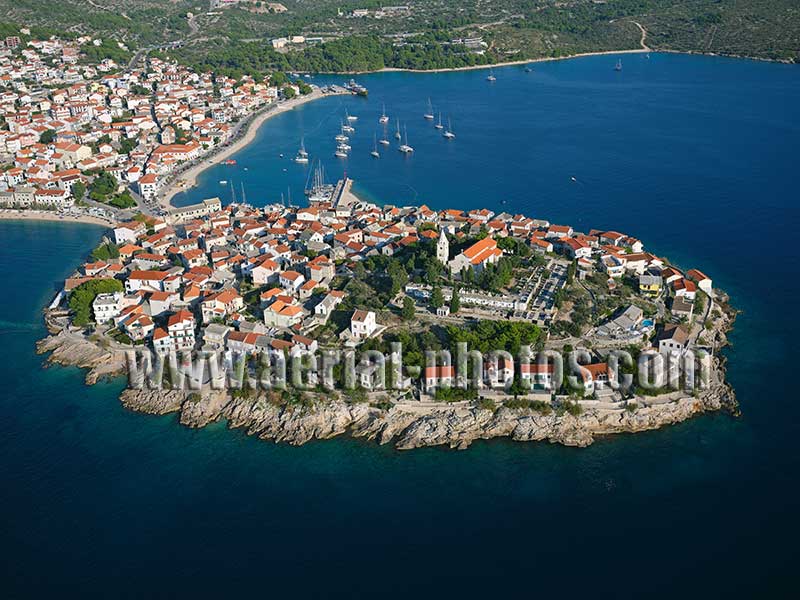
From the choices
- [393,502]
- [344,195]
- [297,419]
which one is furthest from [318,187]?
[393,502]

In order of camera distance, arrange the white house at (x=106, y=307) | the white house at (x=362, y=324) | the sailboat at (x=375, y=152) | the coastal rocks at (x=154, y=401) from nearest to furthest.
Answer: the coastal rocks at (x=154, y=401)
the white house at (x=362, y=324)
the white house at (x=106, y=307)
the sailboat at (x=375, y=152)

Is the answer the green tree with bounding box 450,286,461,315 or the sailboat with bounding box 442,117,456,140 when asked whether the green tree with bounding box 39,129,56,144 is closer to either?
the sailboat with bounding box 442,117,456,140

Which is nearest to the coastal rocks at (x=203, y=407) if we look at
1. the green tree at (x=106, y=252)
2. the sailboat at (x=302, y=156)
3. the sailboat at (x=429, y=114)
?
the green tree at (x=106, y=252)

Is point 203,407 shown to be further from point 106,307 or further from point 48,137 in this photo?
point 48,137

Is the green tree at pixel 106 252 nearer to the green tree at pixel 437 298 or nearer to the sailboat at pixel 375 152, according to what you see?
the green tree at pixel 437 298

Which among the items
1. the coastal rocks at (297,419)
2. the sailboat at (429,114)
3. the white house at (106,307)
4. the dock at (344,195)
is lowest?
the coastal rocks at (297,419)

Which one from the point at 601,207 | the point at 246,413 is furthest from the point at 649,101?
the point at 246,413

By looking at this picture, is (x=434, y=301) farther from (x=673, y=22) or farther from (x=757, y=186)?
(x=673, y=22)
